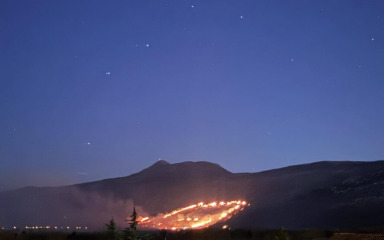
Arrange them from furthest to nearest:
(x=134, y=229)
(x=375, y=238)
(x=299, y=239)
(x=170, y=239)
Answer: (x=170, y=239) → (x=299, y=239) → (x=375, y=238) → (x=134, y=229)

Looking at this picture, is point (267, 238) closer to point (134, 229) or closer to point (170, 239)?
point (170, 239)

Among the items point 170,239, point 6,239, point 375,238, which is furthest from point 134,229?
point 170,239

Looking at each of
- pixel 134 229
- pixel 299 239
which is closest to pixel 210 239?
pixel 299 239

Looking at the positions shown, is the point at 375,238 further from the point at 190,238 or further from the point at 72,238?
the point at 72,238

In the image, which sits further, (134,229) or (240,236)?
(240,236)

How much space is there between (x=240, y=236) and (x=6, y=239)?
86.1 metres

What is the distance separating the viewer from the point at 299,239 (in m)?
174

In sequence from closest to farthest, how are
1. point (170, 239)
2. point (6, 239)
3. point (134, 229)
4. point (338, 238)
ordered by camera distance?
point (134, 229), point (338, 238), point (6, 239), point (170, 239)

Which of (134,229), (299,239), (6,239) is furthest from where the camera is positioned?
(299,239)

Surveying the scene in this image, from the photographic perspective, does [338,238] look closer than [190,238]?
Yes

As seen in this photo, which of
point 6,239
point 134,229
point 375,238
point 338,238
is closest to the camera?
point 134,229

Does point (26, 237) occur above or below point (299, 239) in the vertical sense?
above

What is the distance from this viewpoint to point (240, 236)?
653 ft

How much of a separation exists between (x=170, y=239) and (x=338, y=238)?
12325 centimetres
